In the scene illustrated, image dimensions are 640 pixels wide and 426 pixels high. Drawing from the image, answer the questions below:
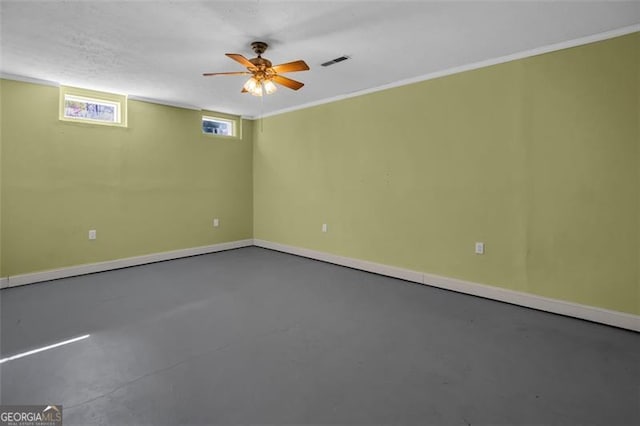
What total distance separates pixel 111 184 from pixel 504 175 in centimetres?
500

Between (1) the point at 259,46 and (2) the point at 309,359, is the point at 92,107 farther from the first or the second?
(2) the point at 309,359

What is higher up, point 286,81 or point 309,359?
point 286,81

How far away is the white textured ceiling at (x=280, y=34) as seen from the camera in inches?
93.2

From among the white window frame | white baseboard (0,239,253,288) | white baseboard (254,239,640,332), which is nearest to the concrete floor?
white baseboard (254,239,640,332)

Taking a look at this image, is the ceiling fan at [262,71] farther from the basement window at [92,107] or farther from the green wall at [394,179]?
the basement window at [92,107]

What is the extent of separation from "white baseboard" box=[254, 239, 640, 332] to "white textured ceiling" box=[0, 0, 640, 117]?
238cm

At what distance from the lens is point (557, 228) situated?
121 inches

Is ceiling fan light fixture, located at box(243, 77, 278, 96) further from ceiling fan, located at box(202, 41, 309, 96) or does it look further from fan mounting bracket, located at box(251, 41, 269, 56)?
fan mounting bracket, located at box(251, 41, 269, 56)

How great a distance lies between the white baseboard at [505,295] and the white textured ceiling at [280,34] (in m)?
2.38

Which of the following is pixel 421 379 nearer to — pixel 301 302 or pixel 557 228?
pixel 301 302

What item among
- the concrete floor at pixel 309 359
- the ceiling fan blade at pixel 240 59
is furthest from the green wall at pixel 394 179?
the ceiling fan blade at pixel 240 59

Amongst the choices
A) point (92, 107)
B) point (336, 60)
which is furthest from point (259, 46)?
point (92, 107)

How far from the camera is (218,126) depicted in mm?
5934

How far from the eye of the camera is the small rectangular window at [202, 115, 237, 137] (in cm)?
574
